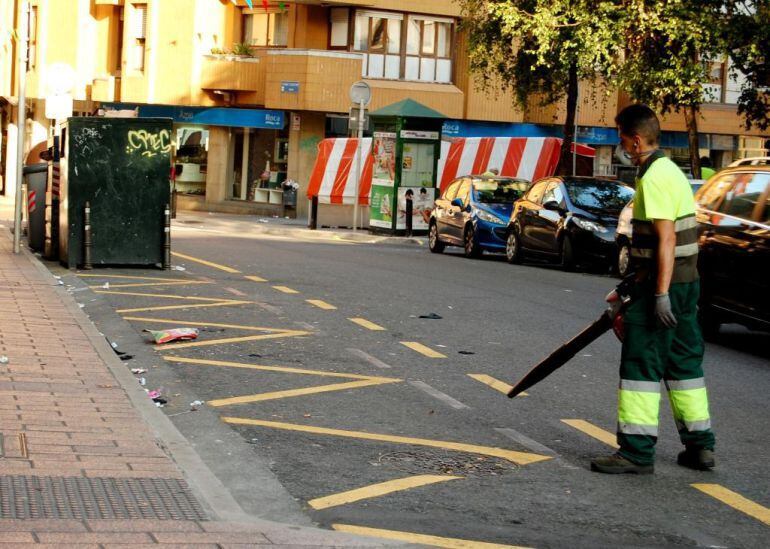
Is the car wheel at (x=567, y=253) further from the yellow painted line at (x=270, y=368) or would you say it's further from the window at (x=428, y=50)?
the window at (x=428, y=50)

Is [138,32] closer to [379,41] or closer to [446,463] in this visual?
[379,41]

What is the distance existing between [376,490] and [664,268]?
71.2 inches

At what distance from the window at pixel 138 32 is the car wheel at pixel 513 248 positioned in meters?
26.8

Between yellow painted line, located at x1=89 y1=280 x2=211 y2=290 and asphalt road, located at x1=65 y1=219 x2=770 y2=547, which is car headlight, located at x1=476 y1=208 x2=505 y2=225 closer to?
asphalt road, located at x1=65 y1=219 x2=770 y2=547

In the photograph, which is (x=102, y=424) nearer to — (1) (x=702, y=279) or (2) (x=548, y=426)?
(2) (x=548, y=426)

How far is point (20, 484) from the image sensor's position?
566cm

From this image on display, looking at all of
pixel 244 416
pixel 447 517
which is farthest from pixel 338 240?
pixel 447 517

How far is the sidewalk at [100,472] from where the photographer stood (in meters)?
5.08

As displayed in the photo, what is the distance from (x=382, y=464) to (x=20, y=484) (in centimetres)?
→ 190

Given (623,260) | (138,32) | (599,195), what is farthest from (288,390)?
(138,32)

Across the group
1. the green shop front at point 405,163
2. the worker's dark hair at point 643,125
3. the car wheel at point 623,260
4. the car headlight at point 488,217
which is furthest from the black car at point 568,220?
the worker's dark hair at point 643,125

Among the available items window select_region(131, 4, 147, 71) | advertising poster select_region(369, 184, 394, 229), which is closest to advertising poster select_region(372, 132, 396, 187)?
advertising poster select_region(369, 184, 394, 229)

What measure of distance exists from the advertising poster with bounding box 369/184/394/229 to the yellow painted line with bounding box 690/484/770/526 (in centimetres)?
2572

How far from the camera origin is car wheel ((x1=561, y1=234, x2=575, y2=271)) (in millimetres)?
21375
